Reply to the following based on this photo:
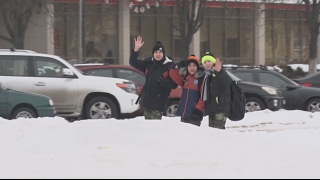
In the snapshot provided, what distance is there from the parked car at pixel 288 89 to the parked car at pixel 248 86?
44.8 inches

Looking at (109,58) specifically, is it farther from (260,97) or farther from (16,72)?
(16,72)

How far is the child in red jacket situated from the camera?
9180mm

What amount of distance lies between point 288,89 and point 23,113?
8182mm

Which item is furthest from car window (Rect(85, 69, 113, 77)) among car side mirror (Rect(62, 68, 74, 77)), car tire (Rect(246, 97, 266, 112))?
car tire (Rect(246, 97, 266, 112))

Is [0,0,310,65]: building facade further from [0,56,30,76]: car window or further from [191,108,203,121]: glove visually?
[191,108,203,121]: glove

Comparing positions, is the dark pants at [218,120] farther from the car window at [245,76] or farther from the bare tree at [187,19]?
the bare tree at [187,19]

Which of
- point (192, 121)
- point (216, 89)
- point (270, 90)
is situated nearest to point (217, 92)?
point (216, 89)

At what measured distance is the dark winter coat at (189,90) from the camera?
920 cm

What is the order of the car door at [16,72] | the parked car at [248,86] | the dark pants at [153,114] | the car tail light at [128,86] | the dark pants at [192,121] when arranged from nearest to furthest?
the dark pants at [192,121] → the dark pants at [153,114] → the car door at [16,72] → the car tail light at [128,86] → the parked car at [248,86]

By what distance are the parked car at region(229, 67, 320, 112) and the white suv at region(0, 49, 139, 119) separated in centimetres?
449

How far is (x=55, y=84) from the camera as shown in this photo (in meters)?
15.3

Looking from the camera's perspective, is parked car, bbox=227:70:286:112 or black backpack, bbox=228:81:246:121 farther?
parked car, bbox=227:70:286:112

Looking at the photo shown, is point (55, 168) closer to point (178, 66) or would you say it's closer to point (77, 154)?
point (77, 154)

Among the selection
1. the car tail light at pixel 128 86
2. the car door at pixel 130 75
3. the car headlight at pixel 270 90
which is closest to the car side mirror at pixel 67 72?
the car tail light at pixel 128 86
